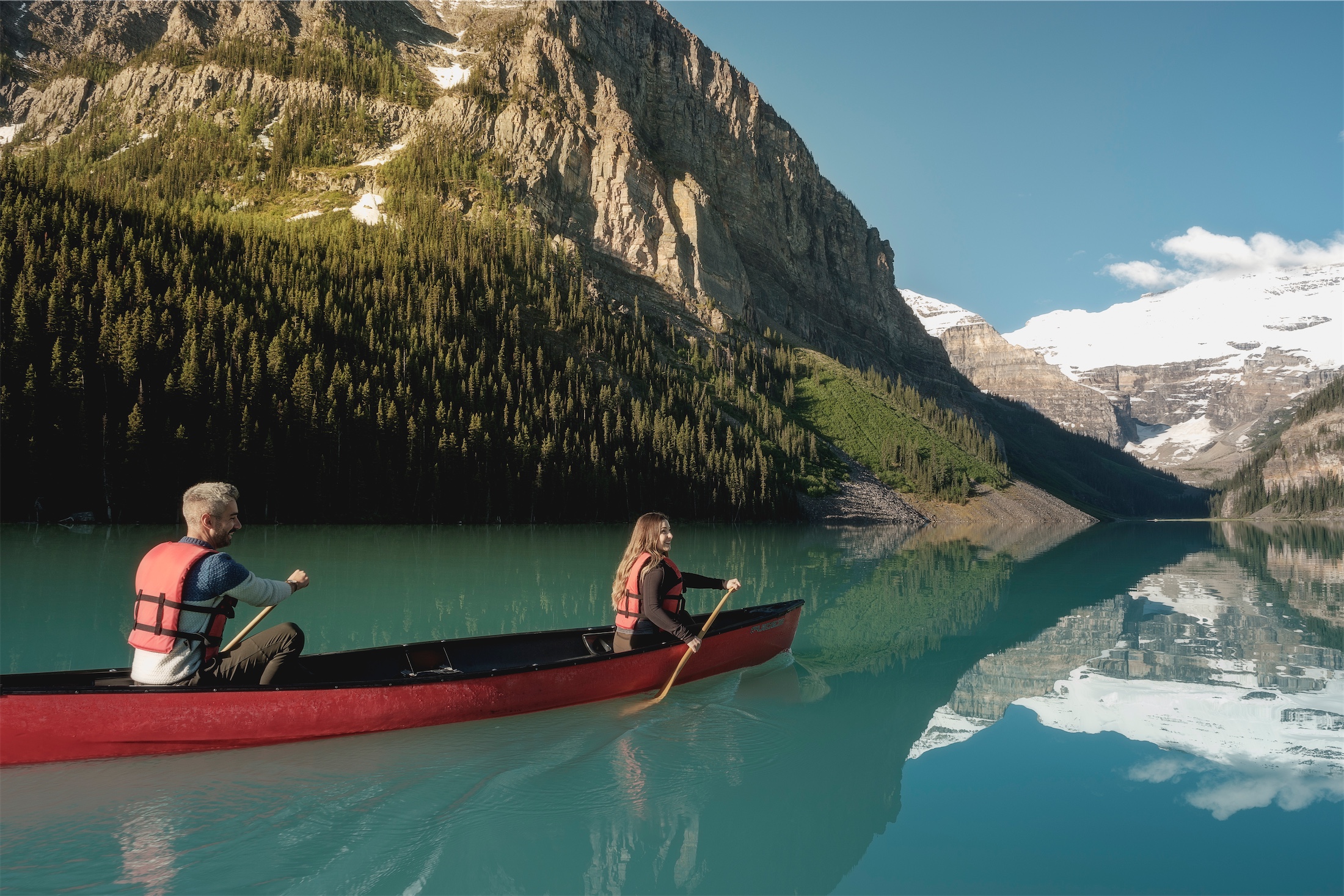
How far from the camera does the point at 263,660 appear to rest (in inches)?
379

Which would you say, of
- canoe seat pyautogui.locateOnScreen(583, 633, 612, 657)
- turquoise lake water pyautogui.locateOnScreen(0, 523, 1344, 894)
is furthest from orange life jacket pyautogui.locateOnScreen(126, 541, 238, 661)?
canoe seat pyautogui.locateOnScreen(583, 633, 612, 657)

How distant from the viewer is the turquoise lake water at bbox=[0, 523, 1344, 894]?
7.22 meters

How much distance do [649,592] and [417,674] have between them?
12.2 feet

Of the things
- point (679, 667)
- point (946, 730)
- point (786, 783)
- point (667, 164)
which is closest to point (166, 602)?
point (679, 667)

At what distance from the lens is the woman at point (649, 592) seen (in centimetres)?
1234

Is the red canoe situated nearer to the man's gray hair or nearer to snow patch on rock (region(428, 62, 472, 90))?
the man's gray hair

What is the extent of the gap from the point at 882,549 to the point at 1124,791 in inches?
1761

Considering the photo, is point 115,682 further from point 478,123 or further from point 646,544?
point 478,123

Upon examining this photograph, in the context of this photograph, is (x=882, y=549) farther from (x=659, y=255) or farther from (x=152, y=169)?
(x=152, y=169)

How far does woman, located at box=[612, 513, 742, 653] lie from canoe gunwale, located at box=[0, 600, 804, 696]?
361 millimetres

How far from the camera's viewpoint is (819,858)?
7641mm

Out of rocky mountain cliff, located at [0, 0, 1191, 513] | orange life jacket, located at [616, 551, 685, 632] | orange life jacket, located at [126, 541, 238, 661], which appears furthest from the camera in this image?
rocky mountain cliff, located at [0, 0, 1191, 513]

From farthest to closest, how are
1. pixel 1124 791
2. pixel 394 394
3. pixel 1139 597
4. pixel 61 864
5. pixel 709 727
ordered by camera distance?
pixel 394 394
pixel 1139 597
pixel 709 727
pixel 1124 791
pixel 61 864

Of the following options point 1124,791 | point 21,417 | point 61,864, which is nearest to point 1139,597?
point 1124,791
